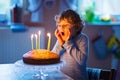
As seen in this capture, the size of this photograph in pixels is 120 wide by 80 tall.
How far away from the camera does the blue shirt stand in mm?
1925

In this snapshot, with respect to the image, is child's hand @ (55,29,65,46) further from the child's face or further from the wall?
the wall

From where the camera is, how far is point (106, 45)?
3602mm

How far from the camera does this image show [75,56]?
1.95 m

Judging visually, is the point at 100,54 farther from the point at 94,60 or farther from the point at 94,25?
the point at 94,25

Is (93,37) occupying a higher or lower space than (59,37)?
lower

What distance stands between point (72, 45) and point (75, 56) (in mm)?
107

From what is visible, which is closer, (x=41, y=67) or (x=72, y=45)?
(x=41, y=67)

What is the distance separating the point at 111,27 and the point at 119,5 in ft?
1.14

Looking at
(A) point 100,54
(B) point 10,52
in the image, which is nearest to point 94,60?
(A) point 100,54

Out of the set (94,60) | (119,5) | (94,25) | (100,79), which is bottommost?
(94,60)

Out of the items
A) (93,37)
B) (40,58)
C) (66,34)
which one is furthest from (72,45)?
(93,37)

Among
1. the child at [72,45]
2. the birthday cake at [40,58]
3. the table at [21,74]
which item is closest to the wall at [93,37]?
the child at [72,45]

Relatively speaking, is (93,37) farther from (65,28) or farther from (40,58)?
(40,58)

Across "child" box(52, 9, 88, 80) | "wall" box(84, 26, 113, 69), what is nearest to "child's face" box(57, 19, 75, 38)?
"child" box(52, 9, 88, 80)
